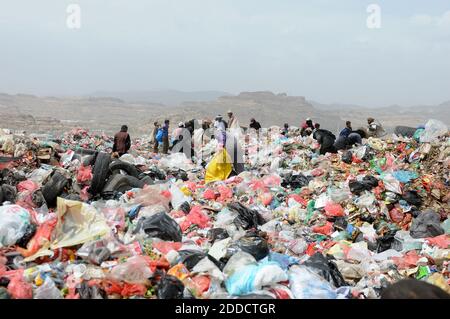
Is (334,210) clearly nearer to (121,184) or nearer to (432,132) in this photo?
(121,184)

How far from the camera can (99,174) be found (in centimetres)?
704

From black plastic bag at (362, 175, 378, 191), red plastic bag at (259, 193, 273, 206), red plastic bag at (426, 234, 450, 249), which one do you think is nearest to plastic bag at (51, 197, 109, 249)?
red plastic bag at (259, 193, 273, 206)

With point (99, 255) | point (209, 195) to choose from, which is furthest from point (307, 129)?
point (99, 255)

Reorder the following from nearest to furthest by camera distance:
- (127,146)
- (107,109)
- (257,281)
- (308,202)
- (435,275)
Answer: (257,281) → (435,275) → (308,202) → (127,146) → (107,109)

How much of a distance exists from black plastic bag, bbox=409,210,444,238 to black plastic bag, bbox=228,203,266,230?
2.23 m

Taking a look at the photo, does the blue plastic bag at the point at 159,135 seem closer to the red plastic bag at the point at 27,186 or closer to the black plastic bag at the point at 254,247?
the red plastic bag at the point at 27,186

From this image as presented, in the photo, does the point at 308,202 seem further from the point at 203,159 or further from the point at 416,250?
the point at 203,159

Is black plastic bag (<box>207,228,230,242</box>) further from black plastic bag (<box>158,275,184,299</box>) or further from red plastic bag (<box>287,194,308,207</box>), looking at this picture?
red plastic bag (<box>287,194,308,207</box>)

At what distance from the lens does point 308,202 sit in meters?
7.41

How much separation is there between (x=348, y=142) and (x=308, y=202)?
13.9 ft

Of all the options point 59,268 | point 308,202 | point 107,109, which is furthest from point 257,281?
point 107,109

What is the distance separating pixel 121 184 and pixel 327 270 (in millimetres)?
4109

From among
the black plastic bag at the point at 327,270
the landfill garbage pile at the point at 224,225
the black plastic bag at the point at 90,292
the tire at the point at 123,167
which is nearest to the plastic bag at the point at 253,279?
the landfill garbage pile at the point at 224,225

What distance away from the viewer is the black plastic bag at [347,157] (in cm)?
978
